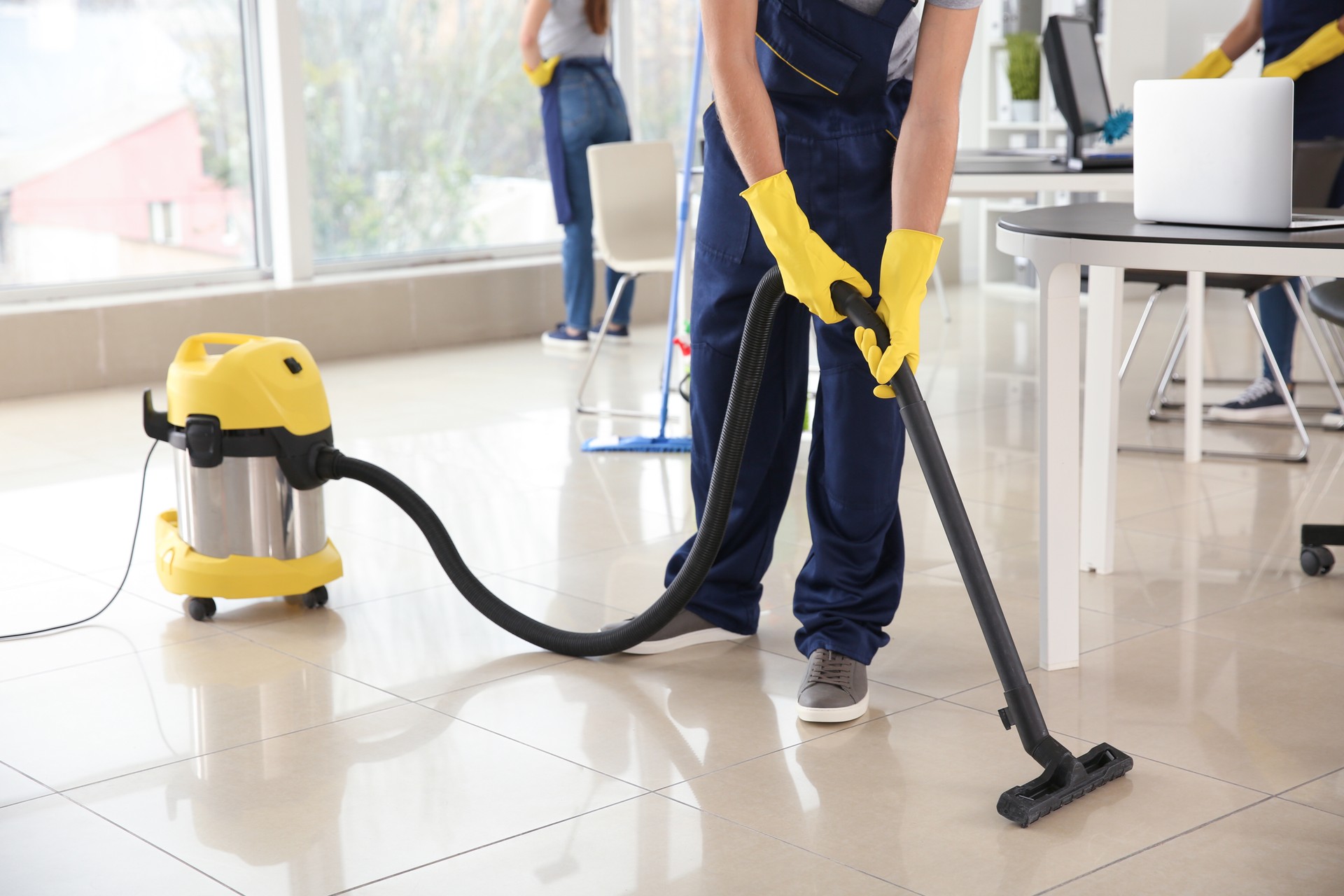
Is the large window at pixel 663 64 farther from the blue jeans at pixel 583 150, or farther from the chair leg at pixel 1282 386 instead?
the chair leg at pixel 1282 386

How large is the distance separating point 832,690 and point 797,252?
624 mm

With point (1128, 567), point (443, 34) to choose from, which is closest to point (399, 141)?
point (443, 34)

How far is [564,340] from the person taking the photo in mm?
5684

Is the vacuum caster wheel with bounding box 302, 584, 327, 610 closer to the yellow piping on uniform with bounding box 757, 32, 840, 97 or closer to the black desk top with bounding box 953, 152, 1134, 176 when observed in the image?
the yellow piping on uniform with bounding box 757, 32, 840, 97

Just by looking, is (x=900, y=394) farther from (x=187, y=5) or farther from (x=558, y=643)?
(x=187, y=5)

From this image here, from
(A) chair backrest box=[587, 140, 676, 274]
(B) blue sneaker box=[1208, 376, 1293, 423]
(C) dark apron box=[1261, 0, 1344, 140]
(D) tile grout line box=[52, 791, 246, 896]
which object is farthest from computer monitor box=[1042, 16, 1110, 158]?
(D) tile grout line box=[52, 791, 246, 896]

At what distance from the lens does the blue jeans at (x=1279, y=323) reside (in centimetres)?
402

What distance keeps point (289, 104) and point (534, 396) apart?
1.77m

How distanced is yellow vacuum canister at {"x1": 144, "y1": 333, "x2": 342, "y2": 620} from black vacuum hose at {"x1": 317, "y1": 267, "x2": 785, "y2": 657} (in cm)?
8

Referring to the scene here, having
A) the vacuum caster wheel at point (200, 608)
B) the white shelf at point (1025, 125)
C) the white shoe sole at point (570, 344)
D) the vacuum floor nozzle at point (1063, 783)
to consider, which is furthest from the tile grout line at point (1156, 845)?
the white shelf at point (1025, 125)

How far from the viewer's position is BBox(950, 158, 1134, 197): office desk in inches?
138

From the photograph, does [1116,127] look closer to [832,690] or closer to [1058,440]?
[1058,440]

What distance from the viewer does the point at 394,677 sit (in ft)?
7.36

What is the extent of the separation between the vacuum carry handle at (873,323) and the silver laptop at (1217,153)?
577 millimetres
